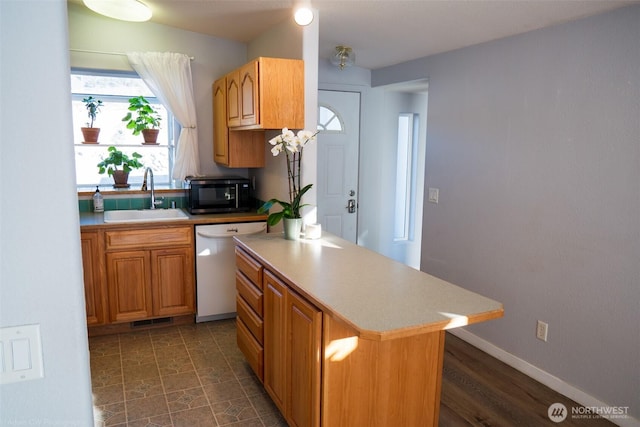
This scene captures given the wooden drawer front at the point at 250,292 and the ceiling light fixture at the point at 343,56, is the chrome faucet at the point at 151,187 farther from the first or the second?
the ceiling light fixture at the point at 343,56

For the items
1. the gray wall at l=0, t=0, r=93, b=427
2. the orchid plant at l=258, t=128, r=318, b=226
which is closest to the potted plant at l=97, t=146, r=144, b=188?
the orchid plant at l=258, t=128, r=318, b=226

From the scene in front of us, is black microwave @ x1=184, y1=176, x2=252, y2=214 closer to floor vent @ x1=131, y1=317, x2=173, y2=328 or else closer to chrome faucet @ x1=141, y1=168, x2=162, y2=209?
chrome faucet @ x1=141, y1=168, x2=162, y2=209

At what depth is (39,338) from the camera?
0.98 meters

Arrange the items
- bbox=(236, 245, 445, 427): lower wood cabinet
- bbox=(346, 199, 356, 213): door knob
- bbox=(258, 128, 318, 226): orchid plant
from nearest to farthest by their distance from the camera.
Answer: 1. bbox=(236, 245, 445, 427): lower wood cabinet
2. bbox=(258, 128, 318, 226): orchid plant
3. bbox=(346, 199, 356, 213): door knob

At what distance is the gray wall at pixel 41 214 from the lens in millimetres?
908

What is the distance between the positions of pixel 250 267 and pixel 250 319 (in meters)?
0.33

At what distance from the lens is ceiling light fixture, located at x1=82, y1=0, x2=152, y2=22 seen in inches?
131

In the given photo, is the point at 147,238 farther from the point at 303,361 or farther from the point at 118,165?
the point at 303,361

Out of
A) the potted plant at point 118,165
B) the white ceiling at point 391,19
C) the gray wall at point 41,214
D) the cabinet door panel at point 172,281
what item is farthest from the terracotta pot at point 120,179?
the gray wall at point 41,214

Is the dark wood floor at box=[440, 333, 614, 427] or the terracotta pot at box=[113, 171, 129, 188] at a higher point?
the terracotta pot at box=[113, 171, 129, 188]

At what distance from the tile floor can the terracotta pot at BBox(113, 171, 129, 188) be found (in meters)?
1.26

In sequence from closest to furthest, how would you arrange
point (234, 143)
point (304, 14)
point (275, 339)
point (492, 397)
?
1. point (275, 339)
2. point (492, 397)
3. point (304, 14)
4. point (234, 143)

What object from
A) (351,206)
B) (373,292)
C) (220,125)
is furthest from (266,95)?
(351,206)

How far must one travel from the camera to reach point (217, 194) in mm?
4090
